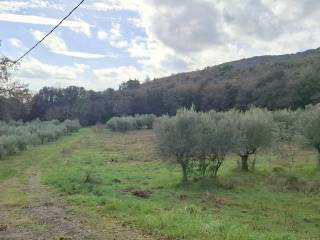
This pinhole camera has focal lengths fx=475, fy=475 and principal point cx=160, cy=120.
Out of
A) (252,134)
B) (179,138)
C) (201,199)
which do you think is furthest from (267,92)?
(201,199)

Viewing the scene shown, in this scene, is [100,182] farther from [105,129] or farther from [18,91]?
[105,129]

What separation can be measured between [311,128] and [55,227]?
115 ft

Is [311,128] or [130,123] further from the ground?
[130,123]

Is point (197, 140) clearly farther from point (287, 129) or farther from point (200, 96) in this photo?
point (200, 96)

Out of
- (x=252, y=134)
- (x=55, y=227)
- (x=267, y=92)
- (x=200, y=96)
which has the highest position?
(x=200, y=96)

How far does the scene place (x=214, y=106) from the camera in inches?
5285

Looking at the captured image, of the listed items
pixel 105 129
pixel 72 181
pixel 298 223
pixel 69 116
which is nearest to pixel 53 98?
pixel 69 116

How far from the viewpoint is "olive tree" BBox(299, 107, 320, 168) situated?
A: 149ft

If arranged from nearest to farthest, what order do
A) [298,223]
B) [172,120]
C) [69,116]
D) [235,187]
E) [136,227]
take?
[136,227] → [298,223] → [235,187] → [172,120] → [69,116]

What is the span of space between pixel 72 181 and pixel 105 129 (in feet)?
358

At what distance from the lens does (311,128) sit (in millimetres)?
45750

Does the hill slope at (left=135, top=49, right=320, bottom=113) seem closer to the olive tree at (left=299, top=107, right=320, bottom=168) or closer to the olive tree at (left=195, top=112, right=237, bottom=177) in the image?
the olive tree at (left=299, top=107, right=320, bottom=168)

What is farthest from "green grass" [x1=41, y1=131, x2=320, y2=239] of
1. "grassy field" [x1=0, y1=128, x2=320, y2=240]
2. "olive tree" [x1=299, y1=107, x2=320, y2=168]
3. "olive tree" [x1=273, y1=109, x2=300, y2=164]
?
"olive tree" [x1=273, y1=109, x2=300, y2=164]

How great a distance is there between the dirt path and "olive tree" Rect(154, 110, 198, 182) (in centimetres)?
1629
